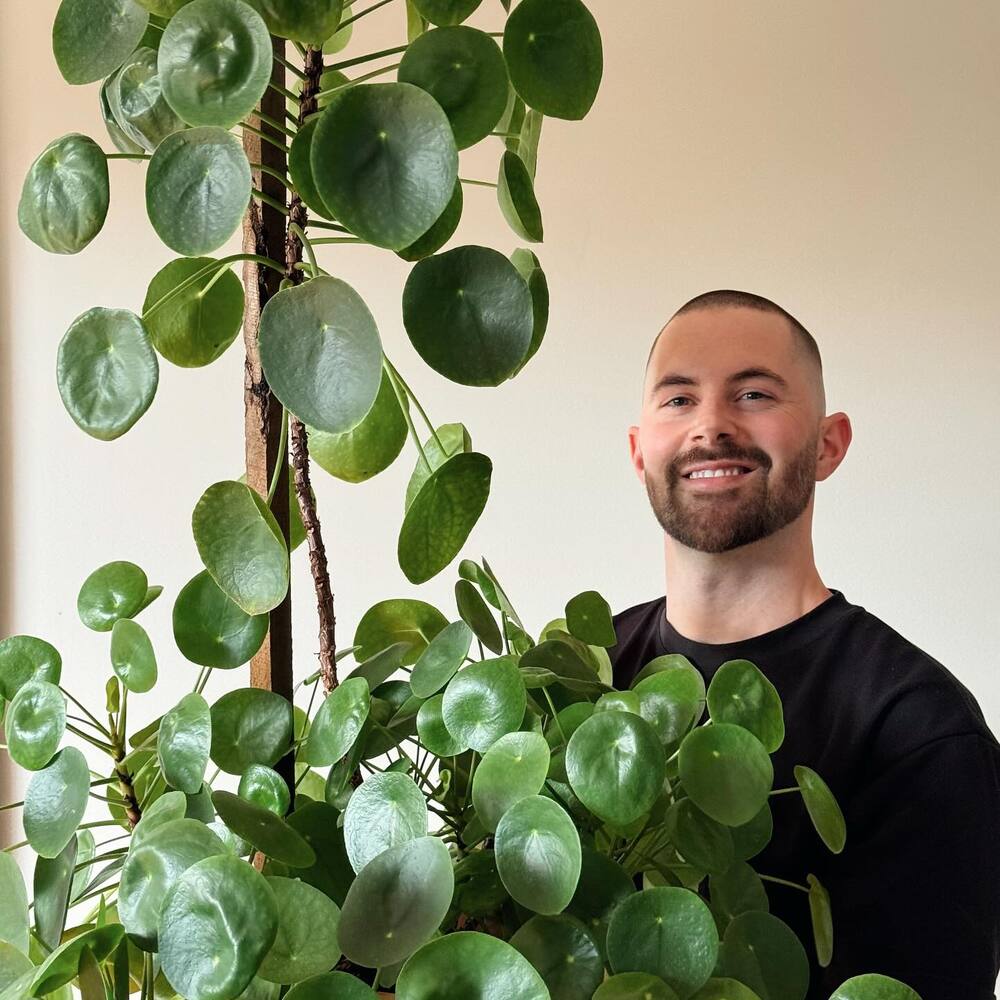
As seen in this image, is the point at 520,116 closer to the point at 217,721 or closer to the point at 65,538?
the point at 217,721

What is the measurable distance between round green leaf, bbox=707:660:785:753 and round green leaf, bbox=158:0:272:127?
1.09ft

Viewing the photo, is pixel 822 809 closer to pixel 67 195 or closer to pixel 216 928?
pixel 216 928

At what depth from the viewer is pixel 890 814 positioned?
43.1 inches

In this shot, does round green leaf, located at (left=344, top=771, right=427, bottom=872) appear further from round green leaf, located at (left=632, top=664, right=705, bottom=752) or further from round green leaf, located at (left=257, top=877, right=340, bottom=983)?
round green leaf, located at (left=632, top=664, right=705, bottom=752)

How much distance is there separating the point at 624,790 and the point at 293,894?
0.14 meters

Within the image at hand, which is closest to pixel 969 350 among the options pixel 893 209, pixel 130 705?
pixel 893 209

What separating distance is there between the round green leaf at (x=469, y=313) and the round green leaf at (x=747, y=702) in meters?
0.18

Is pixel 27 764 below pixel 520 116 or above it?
below

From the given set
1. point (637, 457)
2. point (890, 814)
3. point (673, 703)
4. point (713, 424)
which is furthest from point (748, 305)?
point (673, 703)

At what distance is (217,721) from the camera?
57 centimetres

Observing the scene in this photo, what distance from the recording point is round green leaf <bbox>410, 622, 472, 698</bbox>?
1.96ft

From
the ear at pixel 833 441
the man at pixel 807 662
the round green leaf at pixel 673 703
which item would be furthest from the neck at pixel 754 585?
the round green leaf at pixel 673 703

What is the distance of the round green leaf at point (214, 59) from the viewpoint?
0.47 meters

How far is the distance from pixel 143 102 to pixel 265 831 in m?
0.33
